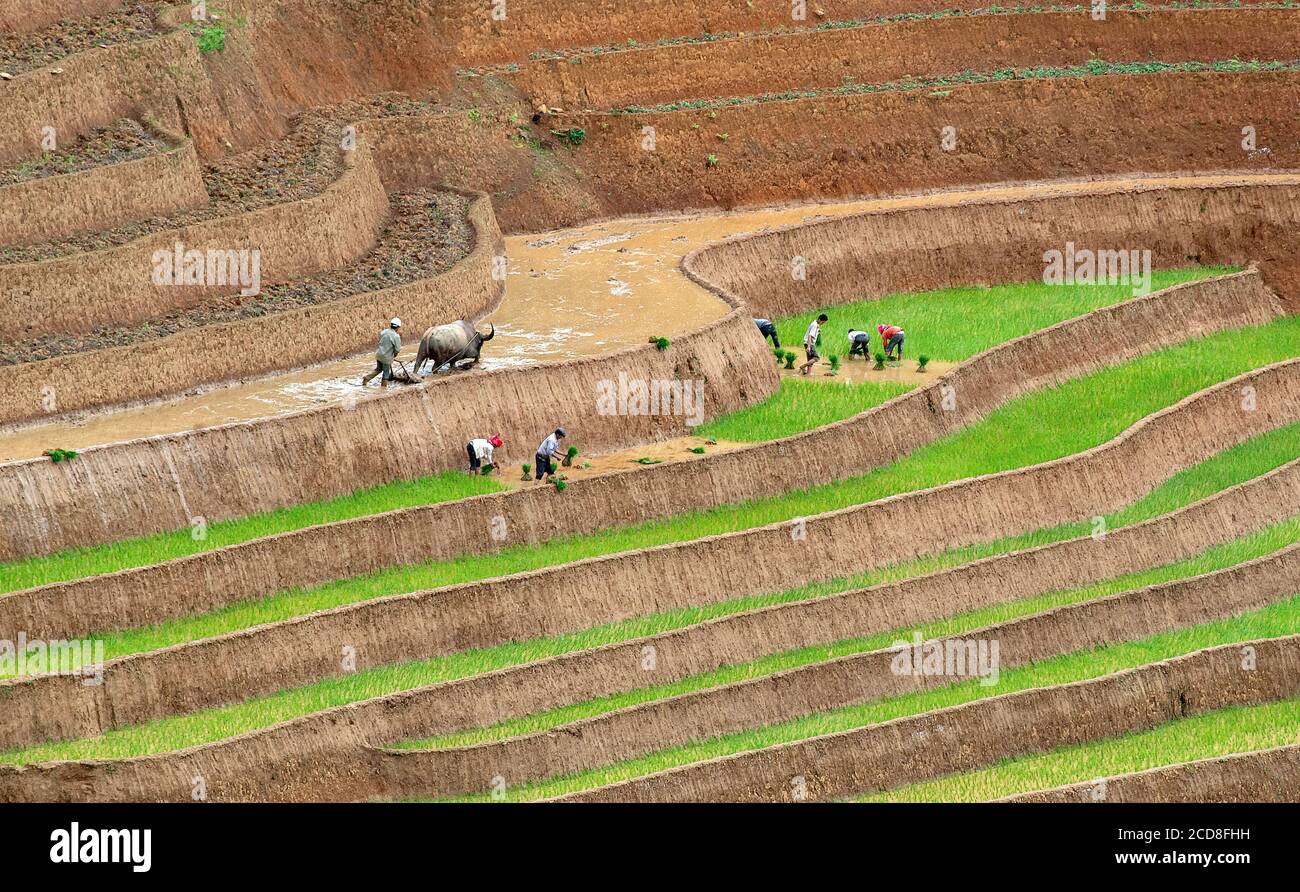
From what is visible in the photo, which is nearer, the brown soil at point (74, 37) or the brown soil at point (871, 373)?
the brown soil at point (871, 373)

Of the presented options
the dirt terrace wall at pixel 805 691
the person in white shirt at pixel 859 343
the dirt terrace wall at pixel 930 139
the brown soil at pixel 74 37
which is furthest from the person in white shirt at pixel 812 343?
the brown soil at pixel 74 37

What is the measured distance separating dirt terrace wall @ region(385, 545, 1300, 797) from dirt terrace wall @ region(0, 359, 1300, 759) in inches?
127

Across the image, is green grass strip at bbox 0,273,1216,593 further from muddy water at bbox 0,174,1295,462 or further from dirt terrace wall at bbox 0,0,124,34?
dirt terrace wall at bbox 0,0,124,34

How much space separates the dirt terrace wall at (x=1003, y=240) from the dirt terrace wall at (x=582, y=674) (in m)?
13.8

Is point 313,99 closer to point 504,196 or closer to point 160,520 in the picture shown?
point 504,196

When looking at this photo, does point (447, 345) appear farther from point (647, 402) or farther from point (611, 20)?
point (611, 20)

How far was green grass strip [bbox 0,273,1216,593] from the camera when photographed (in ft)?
139

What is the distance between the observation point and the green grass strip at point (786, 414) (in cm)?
4225

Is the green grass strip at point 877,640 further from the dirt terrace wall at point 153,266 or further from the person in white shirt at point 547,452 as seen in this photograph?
the dirt terrace wall at point 153,266

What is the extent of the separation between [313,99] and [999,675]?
26.4 m

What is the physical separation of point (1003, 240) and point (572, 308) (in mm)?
13267

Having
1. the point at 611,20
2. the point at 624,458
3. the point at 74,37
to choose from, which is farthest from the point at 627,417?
the point at 611,20

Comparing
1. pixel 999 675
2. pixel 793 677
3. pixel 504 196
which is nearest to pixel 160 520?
pixel 793 677

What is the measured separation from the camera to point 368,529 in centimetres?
4334
